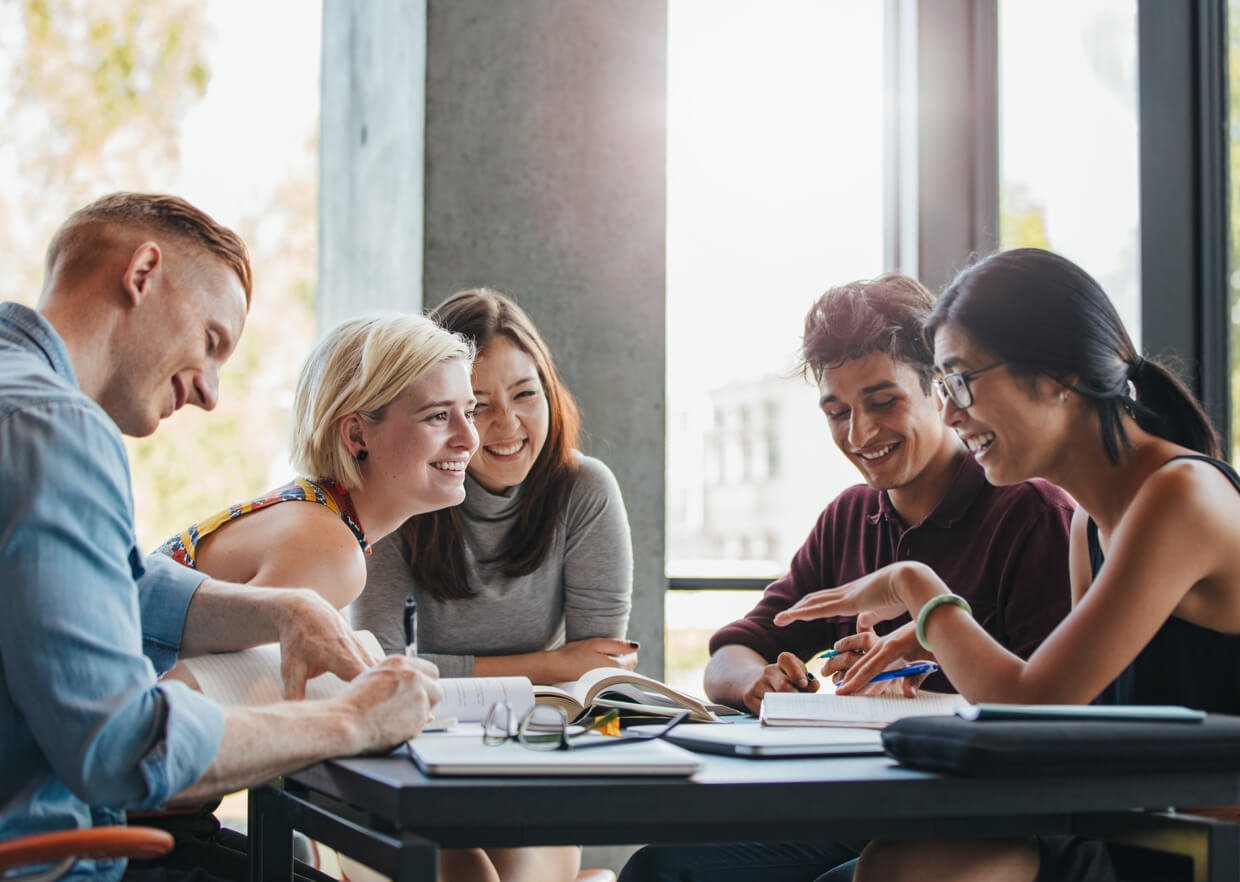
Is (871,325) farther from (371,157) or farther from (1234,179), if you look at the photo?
(371,157)

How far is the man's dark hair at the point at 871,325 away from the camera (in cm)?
236

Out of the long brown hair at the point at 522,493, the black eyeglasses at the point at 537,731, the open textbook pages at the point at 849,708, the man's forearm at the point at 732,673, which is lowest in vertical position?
the man's forearm at the point at 732,673

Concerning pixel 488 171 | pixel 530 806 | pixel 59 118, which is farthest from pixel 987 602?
pixel 59 118

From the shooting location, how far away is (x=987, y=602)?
86.4 inches

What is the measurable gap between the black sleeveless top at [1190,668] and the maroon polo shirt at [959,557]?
0.37 m

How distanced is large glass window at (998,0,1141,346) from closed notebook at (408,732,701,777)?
314cm

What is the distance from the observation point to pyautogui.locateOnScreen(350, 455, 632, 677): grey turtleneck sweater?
2777 millimetres

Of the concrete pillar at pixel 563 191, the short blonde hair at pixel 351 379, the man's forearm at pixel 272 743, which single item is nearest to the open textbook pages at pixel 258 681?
the man's forearm at pixel 272 743

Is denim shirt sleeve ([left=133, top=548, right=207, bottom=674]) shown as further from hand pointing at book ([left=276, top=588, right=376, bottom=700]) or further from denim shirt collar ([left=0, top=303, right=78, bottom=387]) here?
denim shirt collar ([left=0, top=303, right=78, bottom=387])

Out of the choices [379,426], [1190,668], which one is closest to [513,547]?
[379,426]

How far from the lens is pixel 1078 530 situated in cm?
196

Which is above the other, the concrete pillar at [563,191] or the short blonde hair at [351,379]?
the concrete pillar at [563,191]

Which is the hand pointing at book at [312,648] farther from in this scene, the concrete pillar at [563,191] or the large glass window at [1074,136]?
the large glass window at [1074,136]

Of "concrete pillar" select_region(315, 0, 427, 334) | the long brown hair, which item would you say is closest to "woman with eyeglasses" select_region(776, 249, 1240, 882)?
the long brown hair
